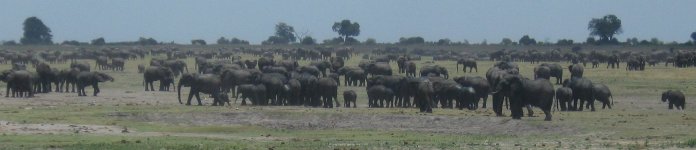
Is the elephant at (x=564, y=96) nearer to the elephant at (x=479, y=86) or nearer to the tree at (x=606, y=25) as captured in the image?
the elephant at (x=479, y=86)

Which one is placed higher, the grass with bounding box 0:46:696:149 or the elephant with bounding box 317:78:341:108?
the elephant with bounding box 317:78:341:108

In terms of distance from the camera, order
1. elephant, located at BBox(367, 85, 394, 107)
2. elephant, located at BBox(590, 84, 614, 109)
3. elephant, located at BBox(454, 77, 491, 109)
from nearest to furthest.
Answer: elephant, located at BBox(590, 84, 614, 109), elephant, located at BBox(367, 85, 394, 107), elephant, located at BBox(454, 77, 491, 109)

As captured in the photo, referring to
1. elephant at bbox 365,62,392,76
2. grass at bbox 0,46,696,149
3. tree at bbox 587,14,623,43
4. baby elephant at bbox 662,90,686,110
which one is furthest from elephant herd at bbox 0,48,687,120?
tree at bbox 587,14,623,43

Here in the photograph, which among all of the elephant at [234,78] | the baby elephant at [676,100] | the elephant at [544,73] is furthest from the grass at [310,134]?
the elephant at [544,73]

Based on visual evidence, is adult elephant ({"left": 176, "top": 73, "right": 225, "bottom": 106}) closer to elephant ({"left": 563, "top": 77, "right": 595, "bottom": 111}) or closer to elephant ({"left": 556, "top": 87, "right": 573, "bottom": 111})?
elephant ({"left": 556, "top": 87, "right": 573, "bottom": 111})

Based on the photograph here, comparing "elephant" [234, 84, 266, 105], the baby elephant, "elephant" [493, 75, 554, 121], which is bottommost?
the baby elephant

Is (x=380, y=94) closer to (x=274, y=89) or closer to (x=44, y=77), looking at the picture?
(x=274, y=89)

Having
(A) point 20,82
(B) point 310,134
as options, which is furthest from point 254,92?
(B) point 310,134

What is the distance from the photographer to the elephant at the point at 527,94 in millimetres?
38594

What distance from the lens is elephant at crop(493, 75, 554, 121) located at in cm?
3859

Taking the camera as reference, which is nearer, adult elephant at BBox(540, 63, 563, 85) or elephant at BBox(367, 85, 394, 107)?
elephant at BBox(367, 85, 394, 107)

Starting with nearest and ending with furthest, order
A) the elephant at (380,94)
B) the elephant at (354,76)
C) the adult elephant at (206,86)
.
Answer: the elephant at (380,94)
the adult elephant at (206,86)
the elephant at (354,76)

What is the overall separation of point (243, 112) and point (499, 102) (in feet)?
29.9

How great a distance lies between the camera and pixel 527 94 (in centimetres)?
3931
